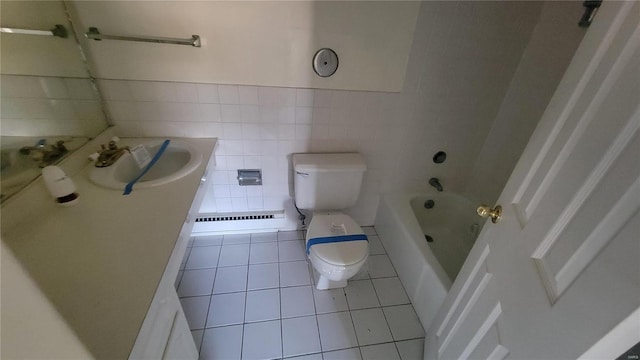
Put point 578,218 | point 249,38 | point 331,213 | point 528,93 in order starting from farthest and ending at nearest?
point 331,213
point 528,93
point 249,38
point 578,218

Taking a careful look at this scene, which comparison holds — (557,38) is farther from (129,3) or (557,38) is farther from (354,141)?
(129,3)

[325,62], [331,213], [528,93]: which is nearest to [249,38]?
[325,62]

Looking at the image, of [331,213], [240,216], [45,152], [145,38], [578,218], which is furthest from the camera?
[240,216]

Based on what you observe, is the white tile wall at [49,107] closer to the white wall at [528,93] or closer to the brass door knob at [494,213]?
the brass door knob at [494,213]

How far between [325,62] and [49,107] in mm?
1203

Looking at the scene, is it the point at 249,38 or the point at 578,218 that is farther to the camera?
the point at 249,38

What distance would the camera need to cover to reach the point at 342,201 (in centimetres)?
164

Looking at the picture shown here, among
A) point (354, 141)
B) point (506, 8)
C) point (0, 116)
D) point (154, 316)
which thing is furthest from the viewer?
point (354, 141)

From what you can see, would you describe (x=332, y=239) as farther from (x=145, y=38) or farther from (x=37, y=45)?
(x=37, y=45)

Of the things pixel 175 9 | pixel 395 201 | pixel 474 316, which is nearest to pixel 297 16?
pixel 175 9

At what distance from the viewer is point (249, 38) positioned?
1246 millimetres

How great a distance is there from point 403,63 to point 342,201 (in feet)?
2.92

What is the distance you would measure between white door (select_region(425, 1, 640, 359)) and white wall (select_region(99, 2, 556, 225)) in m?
0.97

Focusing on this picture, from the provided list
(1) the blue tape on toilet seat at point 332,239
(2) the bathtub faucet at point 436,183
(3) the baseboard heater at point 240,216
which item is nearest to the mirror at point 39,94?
(3) the baseboard heater at point 240,216
